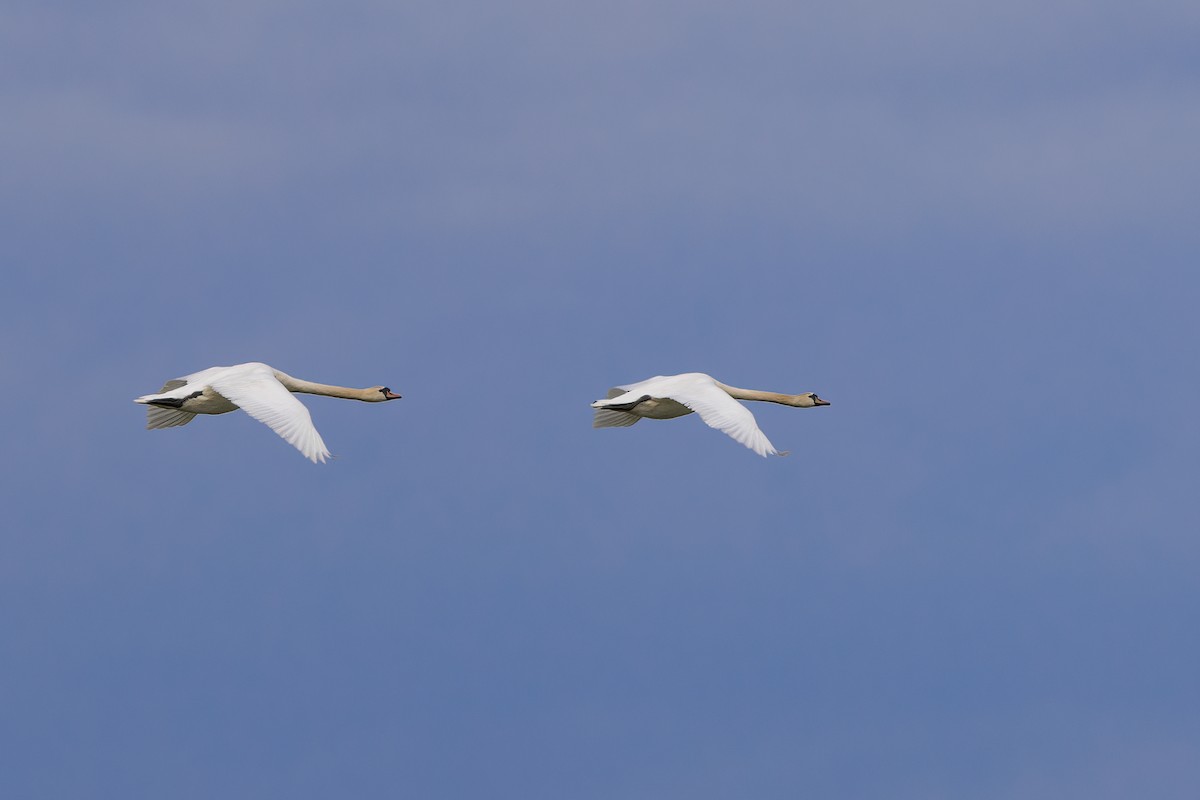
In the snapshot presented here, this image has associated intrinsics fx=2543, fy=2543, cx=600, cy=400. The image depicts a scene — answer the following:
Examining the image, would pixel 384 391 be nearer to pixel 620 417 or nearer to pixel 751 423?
pixel 620 417

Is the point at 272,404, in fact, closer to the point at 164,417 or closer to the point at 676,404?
the point at 164,417

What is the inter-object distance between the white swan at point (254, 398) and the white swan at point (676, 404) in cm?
505

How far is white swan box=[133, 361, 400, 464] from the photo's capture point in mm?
49562

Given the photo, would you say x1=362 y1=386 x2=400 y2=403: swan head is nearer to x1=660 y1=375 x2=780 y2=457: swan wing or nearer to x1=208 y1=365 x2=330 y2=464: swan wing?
x1=208 y1=365 x2=330 y2=464: swan wing

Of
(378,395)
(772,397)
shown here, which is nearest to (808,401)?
(772,397)

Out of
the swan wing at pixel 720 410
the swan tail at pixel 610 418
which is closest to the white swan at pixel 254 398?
the swan tail at pixel 610 418

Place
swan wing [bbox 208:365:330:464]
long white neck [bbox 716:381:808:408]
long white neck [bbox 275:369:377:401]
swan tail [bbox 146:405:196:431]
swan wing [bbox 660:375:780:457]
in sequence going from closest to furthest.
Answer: swan wing [bbox 208:365:330:464], swan wing [bbox 660:375:780:457], swan tail [bbox 146:405:196:431], long white neck [bbox 275:369:377:401], long white neck [bbox 716:381:808:408]

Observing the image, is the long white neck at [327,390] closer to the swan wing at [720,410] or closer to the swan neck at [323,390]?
the swan neck at [323,390]

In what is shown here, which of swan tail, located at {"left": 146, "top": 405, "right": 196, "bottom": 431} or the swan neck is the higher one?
the swan neck

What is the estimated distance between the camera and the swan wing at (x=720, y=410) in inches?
2053

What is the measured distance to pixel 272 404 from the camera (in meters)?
50.9

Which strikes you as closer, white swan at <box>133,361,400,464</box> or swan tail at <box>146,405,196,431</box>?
white swan at <box>133,361,400,464</box>

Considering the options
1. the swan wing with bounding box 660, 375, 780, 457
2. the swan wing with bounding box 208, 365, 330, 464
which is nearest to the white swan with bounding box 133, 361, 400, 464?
the swan wing with bounding box 208, 365, 330, 464

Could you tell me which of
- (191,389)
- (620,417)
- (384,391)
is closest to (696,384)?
(620,417)
